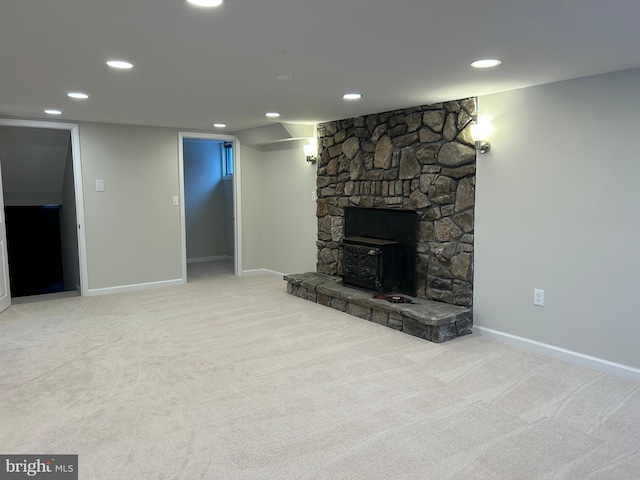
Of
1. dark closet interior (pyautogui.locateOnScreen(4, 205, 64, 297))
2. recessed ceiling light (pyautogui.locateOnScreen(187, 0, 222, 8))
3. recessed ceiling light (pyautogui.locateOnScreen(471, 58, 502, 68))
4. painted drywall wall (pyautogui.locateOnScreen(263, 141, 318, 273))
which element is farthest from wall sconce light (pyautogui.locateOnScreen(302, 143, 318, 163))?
dark closet interior (pyautogui.locateOnScreen(4, 205, 64, 297))

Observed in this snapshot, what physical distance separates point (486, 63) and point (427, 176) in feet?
5.05

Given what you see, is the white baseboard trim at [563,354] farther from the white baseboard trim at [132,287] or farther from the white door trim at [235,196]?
the white baseboard trim at [132,287]

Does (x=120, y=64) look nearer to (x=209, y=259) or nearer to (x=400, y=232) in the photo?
(x=400, y=232)

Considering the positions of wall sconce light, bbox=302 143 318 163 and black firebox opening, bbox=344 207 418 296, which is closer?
black firebox opening, bbox=344 207 418 296

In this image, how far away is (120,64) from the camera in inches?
104

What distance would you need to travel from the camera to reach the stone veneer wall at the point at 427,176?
3879 mm

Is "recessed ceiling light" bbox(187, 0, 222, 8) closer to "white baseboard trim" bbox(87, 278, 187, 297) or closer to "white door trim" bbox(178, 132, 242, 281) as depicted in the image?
"white door trim" bbox(178, 132, 242, 281)

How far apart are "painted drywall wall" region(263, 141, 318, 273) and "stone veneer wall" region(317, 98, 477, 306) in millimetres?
785

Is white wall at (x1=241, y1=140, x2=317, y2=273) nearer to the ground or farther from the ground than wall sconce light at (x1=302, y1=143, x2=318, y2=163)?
nearer to the ground

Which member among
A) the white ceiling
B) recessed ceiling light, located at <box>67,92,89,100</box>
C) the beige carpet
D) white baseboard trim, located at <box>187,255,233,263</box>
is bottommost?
the beige carpet

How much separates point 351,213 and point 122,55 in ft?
10.1

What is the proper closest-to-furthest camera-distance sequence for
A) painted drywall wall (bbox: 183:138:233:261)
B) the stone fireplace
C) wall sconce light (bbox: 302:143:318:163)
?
the stone fireplace
wall sconce light (bbox: 302:143:318:163)
painted drywall wall (bbox: 183:138:233:261)

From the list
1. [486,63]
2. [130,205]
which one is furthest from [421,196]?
[130,205]

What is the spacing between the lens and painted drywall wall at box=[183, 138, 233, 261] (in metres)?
7.45
